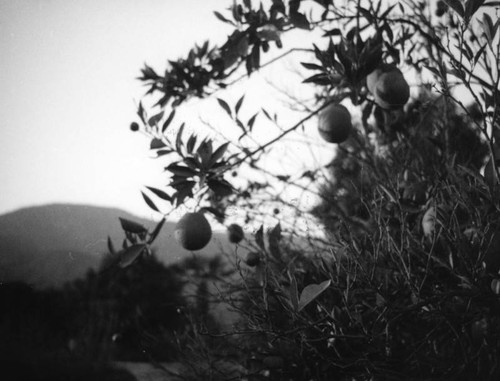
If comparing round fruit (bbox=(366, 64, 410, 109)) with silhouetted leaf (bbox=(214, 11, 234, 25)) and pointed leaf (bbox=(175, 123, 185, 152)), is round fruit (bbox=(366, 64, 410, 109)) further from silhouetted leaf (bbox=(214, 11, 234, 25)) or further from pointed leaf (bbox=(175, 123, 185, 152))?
silhouetted leaf (bbox=(214, 11, 234, 25))

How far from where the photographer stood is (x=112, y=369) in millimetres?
7363

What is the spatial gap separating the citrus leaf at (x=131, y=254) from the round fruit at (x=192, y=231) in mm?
158

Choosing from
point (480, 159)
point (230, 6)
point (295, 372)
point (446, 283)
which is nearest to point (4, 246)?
point (295, 372)

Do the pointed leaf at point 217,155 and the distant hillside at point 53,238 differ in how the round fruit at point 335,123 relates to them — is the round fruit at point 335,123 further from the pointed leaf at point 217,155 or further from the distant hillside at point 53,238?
the distant hillside at point 53,238

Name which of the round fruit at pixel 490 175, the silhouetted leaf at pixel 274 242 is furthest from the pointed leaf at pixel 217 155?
the round fruit at pixel 490 175

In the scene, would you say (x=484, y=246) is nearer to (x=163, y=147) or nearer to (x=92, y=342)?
(x=163, y=147)

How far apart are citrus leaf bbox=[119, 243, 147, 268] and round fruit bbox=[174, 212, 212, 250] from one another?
0.16 metres

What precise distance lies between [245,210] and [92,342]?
5.51 metres

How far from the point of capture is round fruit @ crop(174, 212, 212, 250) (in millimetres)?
1443

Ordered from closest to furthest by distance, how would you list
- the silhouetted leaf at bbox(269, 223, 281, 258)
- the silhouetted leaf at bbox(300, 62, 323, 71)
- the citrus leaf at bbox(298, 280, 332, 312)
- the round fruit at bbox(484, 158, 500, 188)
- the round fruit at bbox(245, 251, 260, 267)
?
the citrus leaf at bbox(298, 280, 332, 312), the round fruit at bbox(484, 158, 500, 188), the silhouetted leaf at bbox(300, 62, 323, 71), the silhouetted leaf at bbox(269, 223, 281, 258), the round fruit at bbox(245, 251, 260, 267)

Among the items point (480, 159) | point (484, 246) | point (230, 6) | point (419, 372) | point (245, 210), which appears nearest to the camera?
point (484, 246)

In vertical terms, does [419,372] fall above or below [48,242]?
below

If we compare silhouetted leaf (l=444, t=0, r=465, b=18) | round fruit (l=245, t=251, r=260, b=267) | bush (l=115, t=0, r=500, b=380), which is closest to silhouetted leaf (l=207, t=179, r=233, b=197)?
bush (l=115, t=0, r=500, b=380)

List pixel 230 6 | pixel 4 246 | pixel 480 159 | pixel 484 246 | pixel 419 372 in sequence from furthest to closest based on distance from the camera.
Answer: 1. pixel 480 159
2. pixel 230 6
3. pixel 4 246
4. pixel 419 372
5. pixel 484 246
